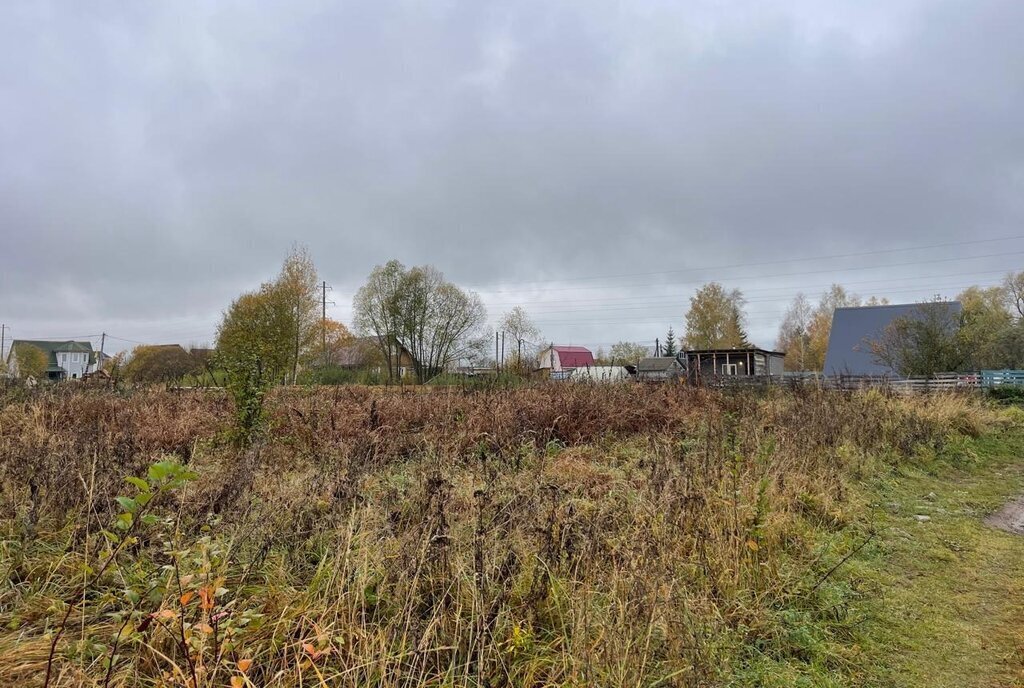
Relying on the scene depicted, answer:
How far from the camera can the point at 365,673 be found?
6.18 feet

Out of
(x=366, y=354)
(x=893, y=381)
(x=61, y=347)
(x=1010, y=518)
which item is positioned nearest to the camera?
(x=1010, y=518)

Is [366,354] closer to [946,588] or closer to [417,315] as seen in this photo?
[417,315]

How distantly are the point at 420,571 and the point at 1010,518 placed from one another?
19.7ft

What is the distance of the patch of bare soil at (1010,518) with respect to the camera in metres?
4.74

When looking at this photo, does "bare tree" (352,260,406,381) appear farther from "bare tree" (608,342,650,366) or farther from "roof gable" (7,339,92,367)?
"roof gable" (7,339,92,367)

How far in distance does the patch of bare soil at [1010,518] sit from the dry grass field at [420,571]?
1156mm

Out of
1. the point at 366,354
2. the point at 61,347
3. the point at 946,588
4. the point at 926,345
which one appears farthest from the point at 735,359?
the point at 61,347

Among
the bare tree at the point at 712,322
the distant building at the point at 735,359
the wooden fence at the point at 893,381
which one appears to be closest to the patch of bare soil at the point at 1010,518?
the wooden fence at the point at 893,381

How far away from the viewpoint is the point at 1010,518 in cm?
508

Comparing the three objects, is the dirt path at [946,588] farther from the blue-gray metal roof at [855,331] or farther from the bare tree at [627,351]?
the bare tree at [627,351]

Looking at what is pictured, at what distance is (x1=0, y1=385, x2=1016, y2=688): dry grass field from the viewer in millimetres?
1874

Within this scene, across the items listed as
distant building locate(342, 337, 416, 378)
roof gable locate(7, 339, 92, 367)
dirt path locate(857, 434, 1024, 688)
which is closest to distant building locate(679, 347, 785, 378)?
distant building locate(342, 337, 416, 378)

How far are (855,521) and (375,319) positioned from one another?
3521cm

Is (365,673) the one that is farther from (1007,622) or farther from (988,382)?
(988,382)
